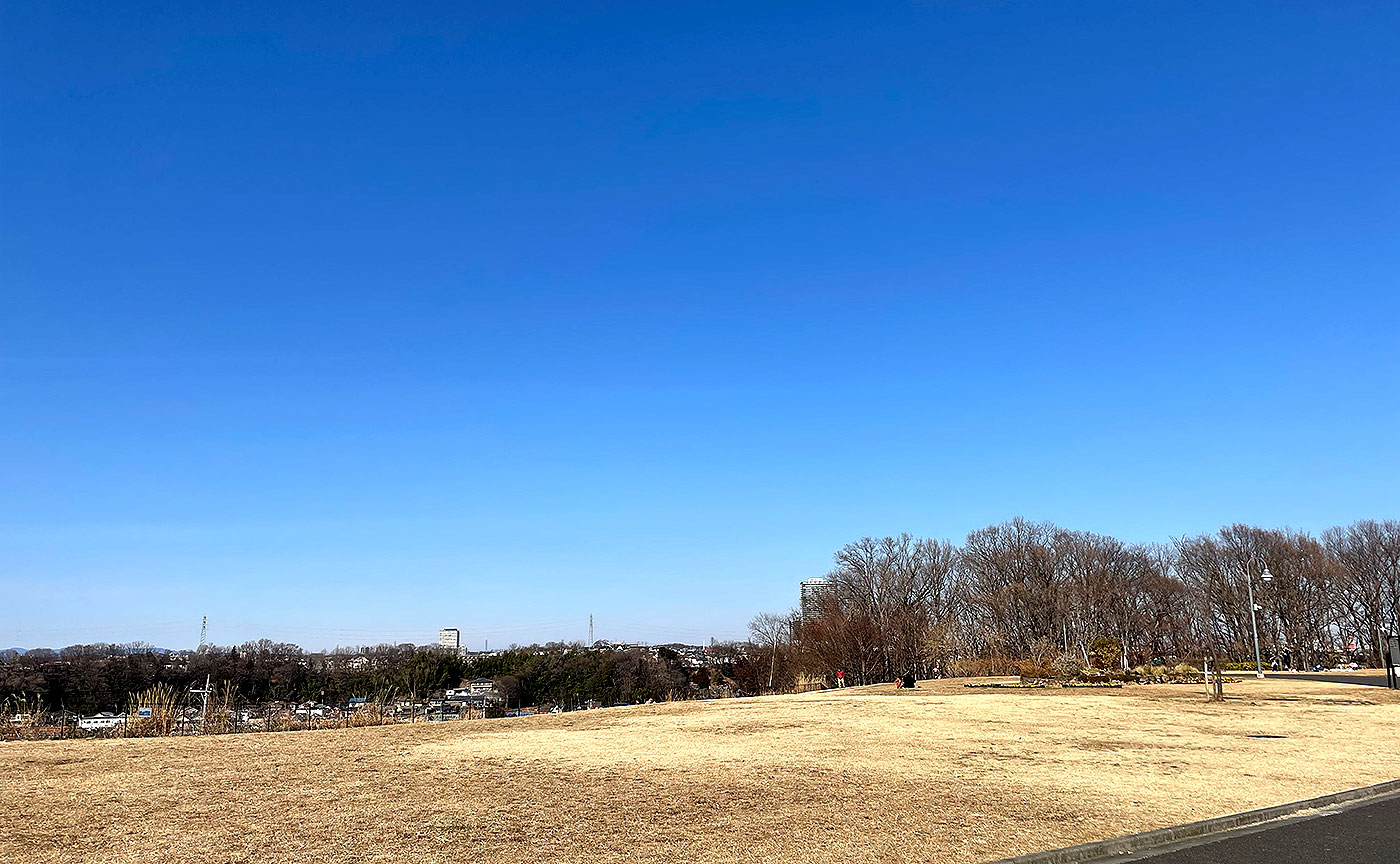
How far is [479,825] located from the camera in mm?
7703

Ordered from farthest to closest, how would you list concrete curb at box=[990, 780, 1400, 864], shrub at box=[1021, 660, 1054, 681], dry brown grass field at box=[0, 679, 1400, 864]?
shrub at box=[1021, 660, 1054, 681], dry brown grass field at box=[0, 679, 1400, 864], concrete curb at box=[990, 780, 1400, 864]

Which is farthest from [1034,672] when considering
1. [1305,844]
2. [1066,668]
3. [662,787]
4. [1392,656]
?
[1305,844]

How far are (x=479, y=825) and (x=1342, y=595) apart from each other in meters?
64.4

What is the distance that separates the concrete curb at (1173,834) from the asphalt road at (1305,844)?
12cm

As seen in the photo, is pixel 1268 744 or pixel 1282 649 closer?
pixel 1268 744

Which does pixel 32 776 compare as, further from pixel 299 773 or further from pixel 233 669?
pixel 233 669

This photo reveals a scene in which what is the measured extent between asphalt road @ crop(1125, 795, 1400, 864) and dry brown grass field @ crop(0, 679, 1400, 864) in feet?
1.83

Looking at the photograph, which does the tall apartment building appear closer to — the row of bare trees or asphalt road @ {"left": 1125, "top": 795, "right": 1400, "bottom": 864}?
the row of bare trees

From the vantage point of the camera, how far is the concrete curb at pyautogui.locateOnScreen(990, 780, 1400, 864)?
6.70 meters

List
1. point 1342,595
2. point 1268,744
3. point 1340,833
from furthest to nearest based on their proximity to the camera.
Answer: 1. point 1342,595
2. point 1268,744
3. point 1340,833

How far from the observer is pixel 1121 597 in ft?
197

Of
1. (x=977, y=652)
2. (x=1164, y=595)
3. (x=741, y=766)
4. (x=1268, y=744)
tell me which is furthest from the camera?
(x=1164, y=595)

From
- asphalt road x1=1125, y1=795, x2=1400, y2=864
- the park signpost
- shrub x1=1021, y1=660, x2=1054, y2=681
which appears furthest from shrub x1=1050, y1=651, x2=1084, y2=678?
asphalt road x1=1125, y1=795, x2=1400, y2=864

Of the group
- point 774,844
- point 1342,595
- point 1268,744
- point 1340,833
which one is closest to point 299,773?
→ point 774,844
